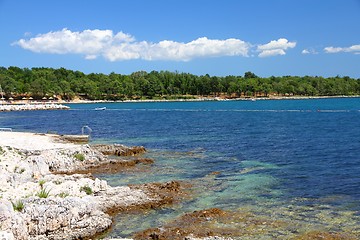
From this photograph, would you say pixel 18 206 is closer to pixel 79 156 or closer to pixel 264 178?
pixel 79 156

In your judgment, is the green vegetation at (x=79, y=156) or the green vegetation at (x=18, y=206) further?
the green vegetation at (x=79, y=156)

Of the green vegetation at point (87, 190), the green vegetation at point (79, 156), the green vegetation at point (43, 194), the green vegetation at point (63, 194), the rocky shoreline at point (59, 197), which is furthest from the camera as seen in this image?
the green vegetation at point (79, 156)

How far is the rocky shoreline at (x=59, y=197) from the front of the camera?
17.0m

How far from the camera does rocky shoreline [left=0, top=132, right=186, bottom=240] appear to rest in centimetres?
1702

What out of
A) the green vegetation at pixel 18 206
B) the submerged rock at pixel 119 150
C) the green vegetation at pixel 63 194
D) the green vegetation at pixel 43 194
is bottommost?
the submerged rock at pixel 119 150

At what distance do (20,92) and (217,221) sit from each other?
187m

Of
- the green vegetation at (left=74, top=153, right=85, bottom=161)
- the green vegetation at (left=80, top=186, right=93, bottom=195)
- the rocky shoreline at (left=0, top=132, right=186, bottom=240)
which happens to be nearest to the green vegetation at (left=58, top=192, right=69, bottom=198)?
the rocky shoreline at (left=0, top=132, right=186, bottom=240)

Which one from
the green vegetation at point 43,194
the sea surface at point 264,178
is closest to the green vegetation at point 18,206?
the green vegetation at point 43,194

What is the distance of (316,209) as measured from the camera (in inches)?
846

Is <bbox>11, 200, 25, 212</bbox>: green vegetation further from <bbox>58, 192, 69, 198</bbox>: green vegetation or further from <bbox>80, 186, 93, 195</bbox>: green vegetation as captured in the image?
<bbox>80, 186, 93, 195</bbox>: green vegetation

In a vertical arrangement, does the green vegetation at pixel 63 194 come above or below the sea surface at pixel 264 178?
above

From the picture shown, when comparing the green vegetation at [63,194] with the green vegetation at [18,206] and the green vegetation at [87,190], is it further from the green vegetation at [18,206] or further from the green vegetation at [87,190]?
the green vegetation at [18,206]

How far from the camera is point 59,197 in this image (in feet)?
65.4

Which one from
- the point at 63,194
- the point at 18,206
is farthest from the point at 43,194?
the point at 18,206
